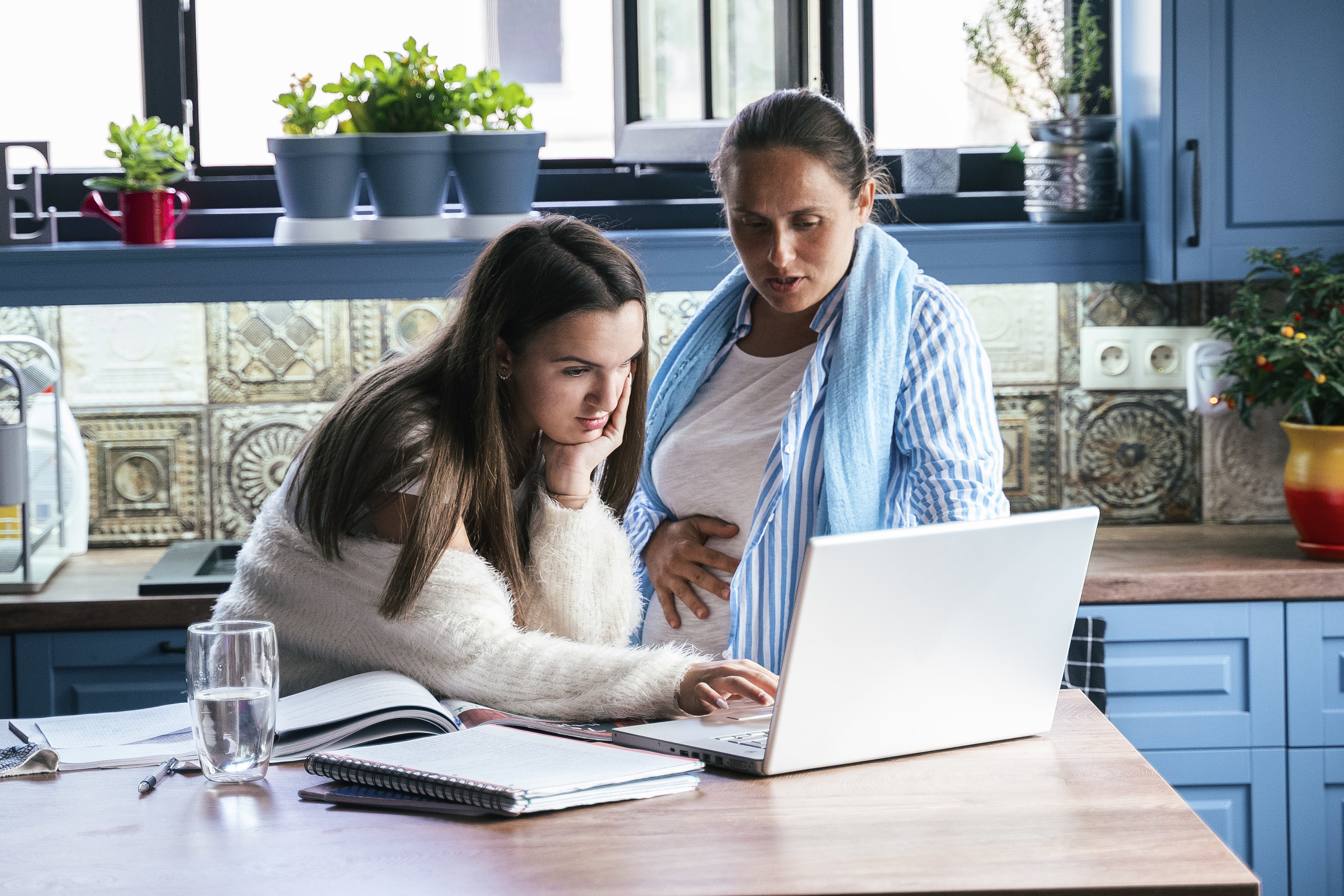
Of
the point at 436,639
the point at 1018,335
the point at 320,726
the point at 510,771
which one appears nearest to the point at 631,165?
the point at 1018,335

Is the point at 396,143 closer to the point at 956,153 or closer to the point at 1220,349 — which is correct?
the point at 956,153

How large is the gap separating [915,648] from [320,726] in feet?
1.76

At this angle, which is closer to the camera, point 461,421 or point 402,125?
point 461,421

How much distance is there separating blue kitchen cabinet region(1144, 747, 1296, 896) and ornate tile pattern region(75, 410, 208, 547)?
1918mm

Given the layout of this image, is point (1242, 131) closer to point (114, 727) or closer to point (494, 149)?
point (494, 149)

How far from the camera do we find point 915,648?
3.92ft

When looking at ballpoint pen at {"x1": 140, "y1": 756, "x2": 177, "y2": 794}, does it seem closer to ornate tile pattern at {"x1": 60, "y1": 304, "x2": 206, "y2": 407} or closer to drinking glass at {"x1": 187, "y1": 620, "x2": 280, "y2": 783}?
drinking glass at {"x1": 187, "y1": 620, "x2": 280, "y2": 783}

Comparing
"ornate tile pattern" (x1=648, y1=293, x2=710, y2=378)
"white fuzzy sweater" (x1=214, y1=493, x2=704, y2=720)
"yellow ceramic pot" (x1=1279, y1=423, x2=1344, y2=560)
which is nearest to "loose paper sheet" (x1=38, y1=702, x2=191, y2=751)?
"white fuzzy sweater" (x1=214, y1=493, x2=704, y2=720)

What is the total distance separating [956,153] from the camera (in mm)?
2893

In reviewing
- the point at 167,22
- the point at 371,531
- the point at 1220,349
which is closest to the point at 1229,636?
the point at 1220,349

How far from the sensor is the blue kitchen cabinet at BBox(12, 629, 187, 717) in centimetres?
238

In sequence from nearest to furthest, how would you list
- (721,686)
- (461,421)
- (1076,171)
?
(721,686), (461,421), (1076,171)

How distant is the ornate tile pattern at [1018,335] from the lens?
3002 mm

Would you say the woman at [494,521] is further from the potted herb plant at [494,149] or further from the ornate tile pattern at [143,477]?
the ornate tile pattern at [143,477]
